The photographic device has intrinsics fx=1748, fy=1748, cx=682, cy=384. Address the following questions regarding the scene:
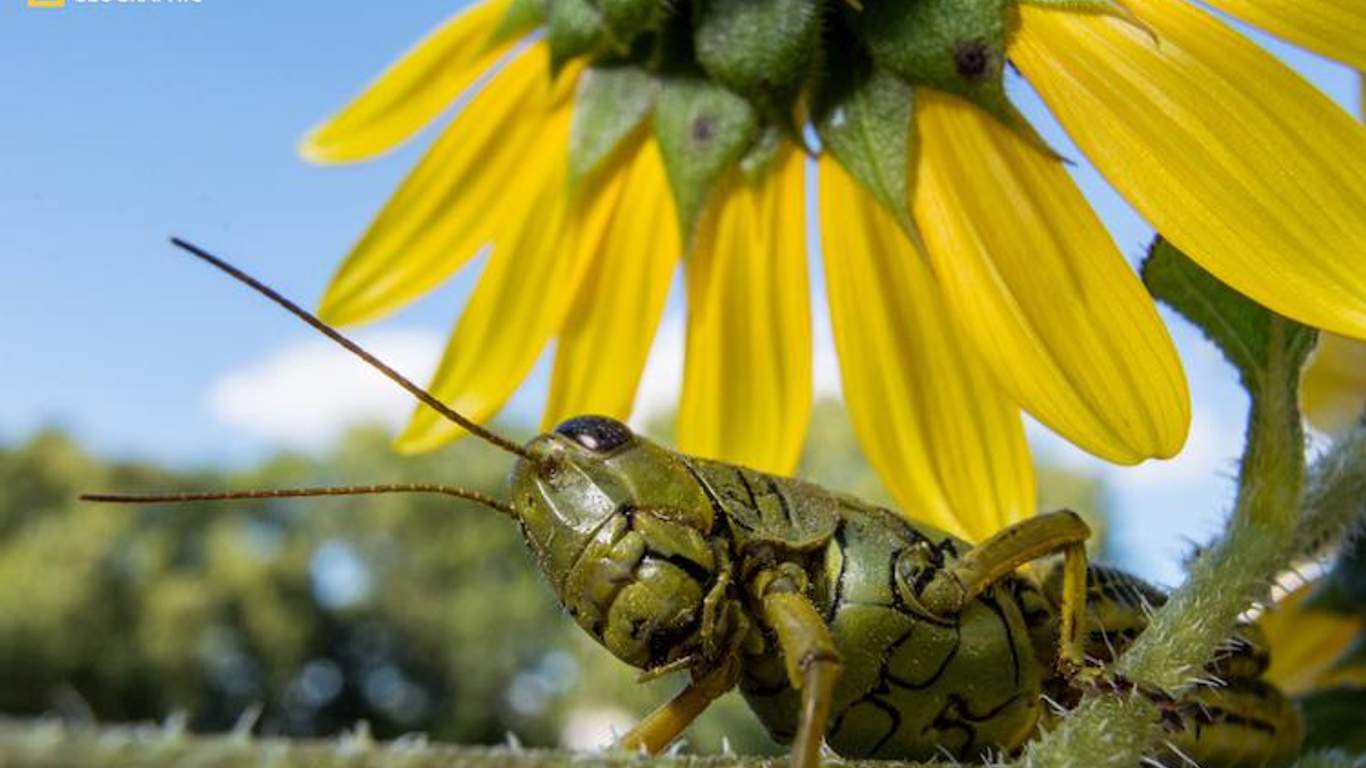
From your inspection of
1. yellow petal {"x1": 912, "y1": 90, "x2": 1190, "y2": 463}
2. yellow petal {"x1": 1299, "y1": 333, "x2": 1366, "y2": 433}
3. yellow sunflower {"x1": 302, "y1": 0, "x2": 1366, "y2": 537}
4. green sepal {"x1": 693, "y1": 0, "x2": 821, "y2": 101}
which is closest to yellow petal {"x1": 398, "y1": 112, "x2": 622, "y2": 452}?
yellow sunflower {"x1": 302, "y1": 0, "x2": 1366, "y2": 537}

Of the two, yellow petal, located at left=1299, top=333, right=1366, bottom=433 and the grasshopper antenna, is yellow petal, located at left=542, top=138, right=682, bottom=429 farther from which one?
yellow petal, located at left=1299, top=333, right=1366, bottom=433

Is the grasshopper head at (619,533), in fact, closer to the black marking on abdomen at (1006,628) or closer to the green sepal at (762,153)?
the black marking on abdomen at (1006,628)

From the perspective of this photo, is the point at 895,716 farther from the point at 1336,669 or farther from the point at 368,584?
the point at 368,584

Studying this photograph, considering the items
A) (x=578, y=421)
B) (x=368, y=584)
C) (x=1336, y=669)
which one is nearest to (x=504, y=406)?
(x=578, y=421)

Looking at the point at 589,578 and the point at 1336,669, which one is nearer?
the point at 589,578

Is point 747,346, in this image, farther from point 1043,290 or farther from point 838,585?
point 838,585

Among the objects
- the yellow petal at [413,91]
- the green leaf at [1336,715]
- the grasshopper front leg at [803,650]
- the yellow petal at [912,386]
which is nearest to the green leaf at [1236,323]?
the yellow petal at [912,386]

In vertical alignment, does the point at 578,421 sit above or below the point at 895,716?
above
